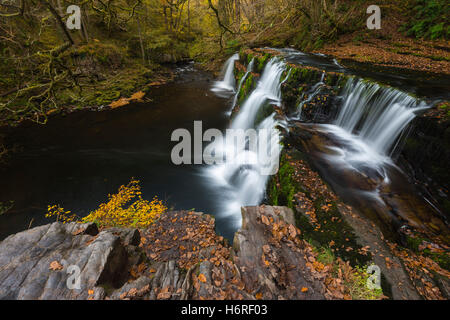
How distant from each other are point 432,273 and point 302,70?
833cm

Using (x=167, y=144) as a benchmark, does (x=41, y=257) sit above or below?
above

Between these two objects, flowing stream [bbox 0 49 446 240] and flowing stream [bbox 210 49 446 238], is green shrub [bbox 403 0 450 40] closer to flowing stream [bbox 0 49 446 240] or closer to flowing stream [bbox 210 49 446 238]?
flowing stream [bbox 0 49 446 240]

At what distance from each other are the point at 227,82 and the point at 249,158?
13.0 meters

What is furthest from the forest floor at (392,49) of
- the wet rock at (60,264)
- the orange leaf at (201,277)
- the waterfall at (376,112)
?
the wet rock at (60,264)

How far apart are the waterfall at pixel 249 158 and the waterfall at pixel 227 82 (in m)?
5.79

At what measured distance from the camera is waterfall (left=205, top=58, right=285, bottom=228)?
656 cm

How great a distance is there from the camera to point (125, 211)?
6.37 meters

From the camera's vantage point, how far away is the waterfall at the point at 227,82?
16.8 m

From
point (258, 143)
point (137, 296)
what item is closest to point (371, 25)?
point (258, 143)

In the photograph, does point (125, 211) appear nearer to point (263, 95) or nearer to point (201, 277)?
point (201, 277)

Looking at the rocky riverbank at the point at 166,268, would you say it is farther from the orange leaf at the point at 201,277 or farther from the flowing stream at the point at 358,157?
the flowing stream at the point at 358,157

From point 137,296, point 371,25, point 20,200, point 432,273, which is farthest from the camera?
point 371,25

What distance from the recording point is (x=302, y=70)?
8914 millimetres
